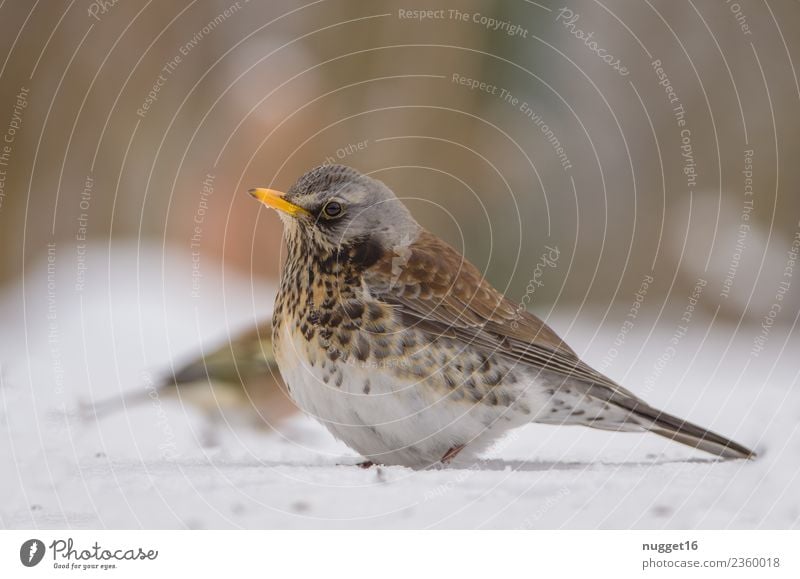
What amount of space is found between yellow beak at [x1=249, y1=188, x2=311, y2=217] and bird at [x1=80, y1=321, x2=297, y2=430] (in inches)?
22.1

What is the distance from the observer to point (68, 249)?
360 centimetres

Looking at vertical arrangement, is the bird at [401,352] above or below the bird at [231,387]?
above

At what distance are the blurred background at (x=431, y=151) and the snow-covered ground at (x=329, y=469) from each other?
346mm

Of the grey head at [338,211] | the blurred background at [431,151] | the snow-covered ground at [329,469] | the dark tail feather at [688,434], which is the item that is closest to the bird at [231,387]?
the snow-covered ground at [329,469]

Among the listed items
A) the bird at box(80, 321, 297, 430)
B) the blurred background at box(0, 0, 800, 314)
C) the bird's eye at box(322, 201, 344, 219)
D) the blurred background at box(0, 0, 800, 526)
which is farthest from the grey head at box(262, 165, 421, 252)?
the blurred background at box(0, 0, 800, 314)

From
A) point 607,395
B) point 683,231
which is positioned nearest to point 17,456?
point 607,395

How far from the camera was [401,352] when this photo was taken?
204 cm

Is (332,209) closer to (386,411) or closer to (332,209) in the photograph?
(332,209)

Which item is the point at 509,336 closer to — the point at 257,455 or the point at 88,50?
the point at 257,455

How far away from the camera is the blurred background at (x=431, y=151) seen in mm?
3305

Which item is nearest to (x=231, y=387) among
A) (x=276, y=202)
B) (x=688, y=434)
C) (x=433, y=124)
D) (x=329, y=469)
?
(x=329, y=469)

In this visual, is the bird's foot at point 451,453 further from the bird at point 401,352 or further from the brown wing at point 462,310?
the brown wing at point 462,310
